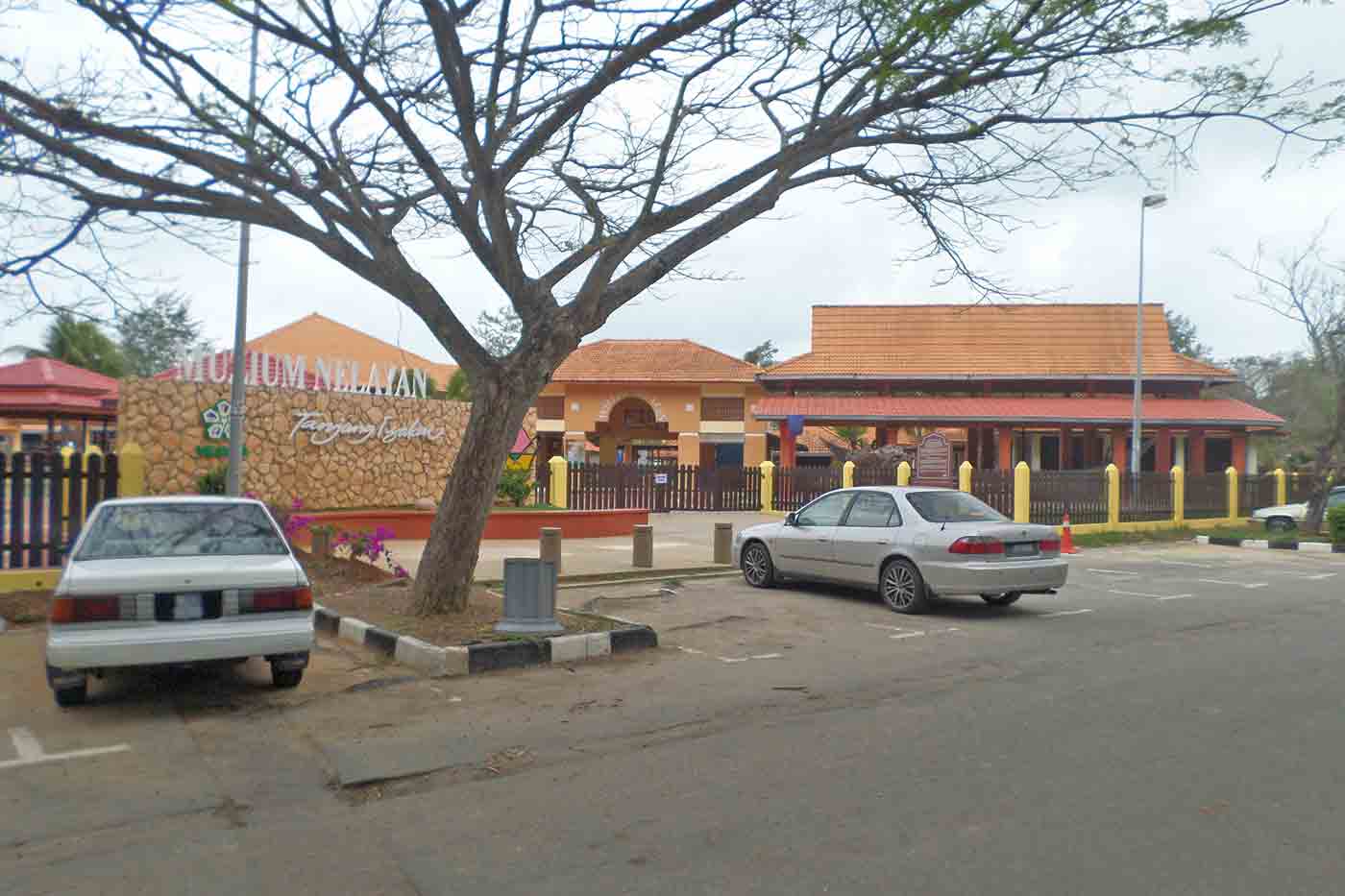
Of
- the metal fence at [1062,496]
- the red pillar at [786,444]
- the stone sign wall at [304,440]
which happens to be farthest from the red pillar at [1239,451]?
the stone sign wall at [304,440]

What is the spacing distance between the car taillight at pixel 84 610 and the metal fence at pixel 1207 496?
26.1 metres

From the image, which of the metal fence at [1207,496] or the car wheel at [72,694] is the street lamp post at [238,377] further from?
the metal fence at [1207,496]

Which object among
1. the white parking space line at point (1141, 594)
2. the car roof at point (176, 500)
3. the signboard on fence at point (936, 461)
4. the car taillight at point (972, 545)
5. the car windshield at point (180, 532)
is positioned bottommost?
the white parking space line at point (1141, 594)

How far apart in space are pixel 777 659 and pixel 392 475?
12.7 m

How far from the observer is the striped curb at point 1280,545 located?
21.1m

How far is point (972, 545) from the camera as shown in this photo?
1034cm

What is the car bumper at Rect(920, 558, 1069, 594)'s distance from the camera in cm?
1030

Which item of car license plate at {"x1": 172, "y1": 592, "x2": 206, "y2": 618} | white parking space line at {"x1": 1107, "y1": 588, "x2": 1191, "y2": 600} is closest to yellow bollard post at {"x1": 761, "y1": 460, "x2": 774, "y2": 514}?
white parking space line at {"x1": 1107, "y1": 588, "x2": 1191, "y2": 600}

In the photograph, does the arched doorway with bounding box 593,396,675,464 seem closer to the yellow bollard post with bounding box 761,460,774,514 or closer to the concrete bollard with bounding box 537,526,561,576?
the yellow bollard post with bounding box 761,460,774,514

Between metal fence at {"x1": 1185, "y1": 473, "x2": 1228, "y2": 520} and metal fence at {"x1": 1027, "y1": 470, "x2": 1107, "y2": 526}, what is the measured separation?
4.20 meters

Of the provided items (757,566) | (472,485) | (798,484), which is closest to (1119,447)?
(798,484)

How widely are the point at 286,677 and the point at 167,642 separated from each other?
1053 mm

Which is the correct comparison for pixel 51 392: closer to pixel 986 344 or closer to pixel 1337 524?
pixel 1337 524

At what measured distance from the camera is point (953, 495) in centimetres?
1141
